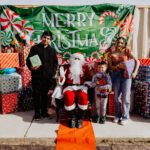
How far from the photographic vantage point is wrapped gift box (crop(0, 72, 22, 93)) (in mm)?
6125

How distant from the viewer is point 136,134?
495 cm

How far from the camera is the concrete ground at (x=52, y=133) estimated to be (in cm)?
465

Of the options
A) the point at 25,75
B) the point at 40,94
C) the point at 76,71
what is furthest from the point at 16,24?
the point at 76,71

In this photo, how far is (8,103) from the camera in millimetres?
6180

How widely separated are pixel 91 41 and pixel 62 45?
0.73 meters

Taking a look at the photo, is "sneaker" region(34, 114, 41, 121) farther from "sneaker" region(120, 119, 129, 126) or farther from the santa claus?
"sneaker" region(120, 119, 129, 126)

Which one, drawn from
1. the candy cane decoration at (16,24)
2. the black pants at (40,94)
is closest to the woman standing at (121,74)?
the black pants at (40,94)

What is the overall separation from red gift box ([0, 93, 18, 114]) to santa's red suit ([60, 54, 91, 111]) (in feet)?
4.10

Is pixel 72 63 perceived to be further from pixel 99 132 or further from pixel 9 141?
pixel 9 141

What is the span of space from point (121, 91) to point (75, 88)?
0.87 meters

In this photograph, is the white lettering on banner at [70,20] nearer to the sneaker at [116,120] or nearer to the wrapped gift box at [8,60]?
the wrapped gift box at [8,60]

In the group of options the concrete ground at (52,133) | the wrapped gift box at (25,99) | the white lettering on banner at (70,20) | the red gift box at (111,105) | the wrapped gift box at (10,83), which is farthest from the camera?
the white lettering on banner at (70,20)

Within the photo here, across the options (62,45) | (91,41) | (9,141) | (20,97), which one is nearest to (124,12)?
(91,41)

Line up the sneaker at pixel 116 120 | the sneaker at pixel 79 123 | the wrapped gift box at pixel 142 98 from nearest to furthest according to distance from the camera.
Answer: the sneaker at pixel 79 123 < the sneaker at pixel 116 120 < the wrapped gift box at pixel 142 98
